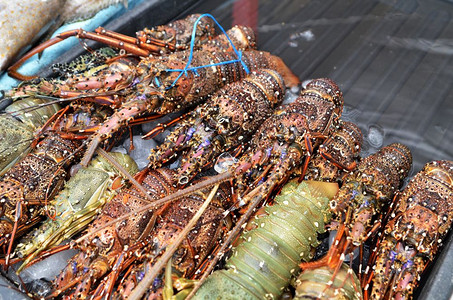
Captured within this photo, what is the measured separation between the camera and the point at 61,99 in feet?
10.0

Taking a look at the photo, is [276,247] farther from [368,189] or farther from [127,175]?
[127,175]

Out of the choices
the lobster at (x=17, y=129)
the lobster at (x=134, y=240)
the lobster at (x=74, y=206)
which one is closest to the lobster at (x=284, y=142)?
the lobster at (x=134, y=240)

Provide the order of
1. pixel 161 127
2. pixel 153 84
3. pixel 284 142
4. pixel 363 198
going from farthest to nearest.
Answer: pixel 161 127 < pixel 153 84 < pixel 284 142 < pixel 363 198

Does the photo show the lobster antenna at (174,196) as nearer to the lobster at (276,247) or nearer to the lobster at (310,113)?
the lobster at (310,113)

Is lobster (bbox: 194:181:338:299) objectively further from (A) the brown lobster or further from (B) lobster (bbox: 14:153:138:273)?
(B) lobster (bbox: 14:153:138:273)

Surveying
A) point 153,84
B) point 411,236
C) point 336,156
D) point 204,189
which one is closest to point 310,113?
point 336,156

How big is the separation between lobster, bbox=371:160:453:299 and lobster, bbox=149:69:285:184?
4.57 ft

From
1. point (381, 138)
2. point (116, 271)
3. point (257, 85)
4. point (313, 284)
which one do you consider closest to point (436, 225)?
point (313, 284)

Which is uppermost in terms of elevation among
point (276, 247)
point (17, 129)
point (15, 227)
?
point (276, 247)

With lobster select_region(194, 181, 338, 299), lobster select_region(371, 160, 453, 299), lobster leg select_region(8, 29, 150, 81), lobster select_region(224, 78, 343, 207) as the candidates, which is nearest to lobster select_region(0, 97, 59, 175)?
lobster leg select_region(8, 29, 150, 81)

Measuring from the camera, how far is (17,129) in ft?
10.4

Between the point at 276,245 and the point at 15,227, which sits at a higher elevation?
the point at 276,245

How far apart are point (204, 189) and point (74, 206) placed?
3.27ft

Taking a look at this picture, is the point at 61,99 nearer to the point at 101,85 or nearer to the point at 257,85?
the point at 101,85
